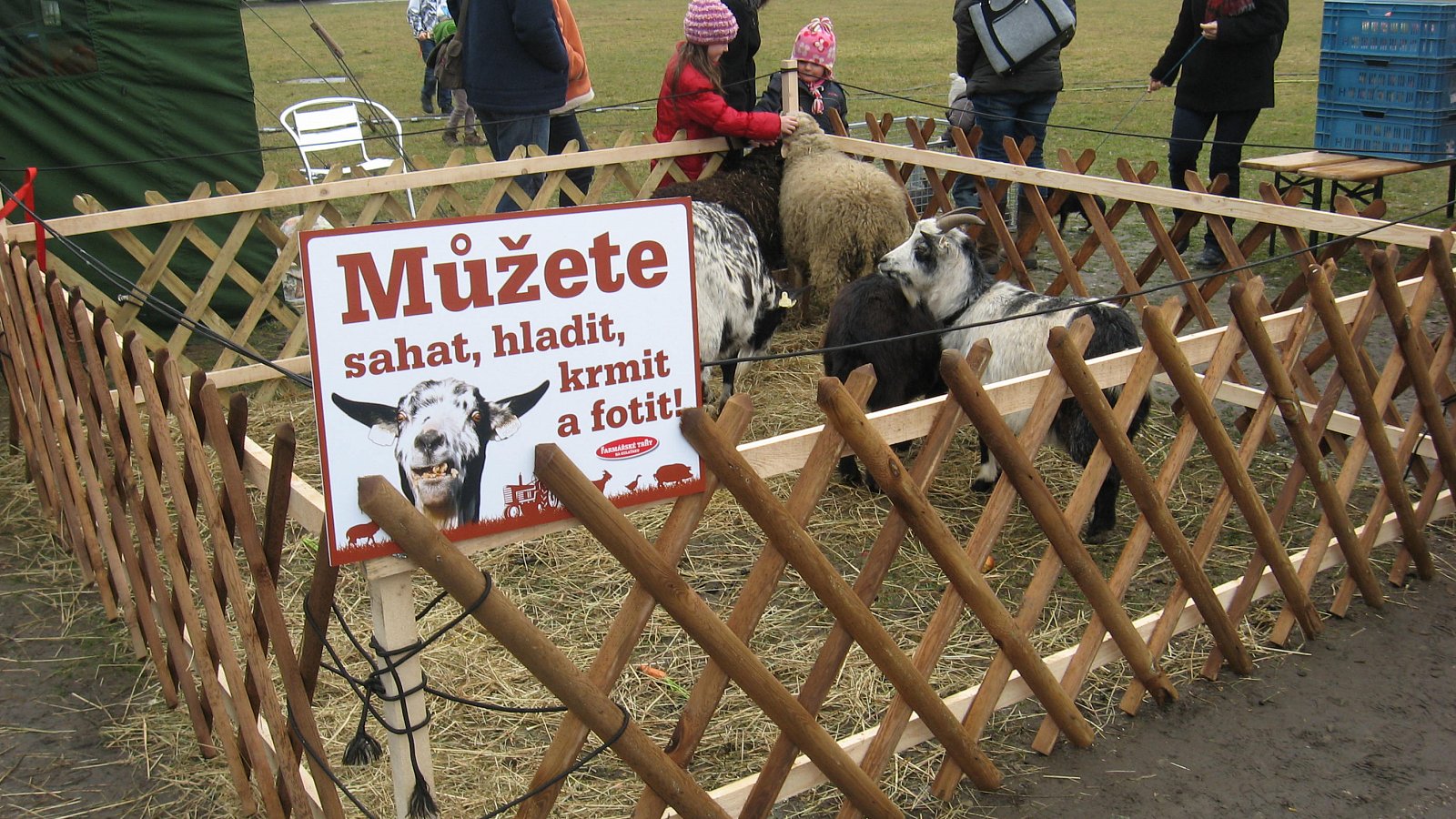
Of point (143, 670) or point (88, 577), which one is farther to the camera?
point (88, 577)

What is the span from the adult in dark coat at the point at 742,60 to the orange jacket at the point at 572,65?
0.86 metres

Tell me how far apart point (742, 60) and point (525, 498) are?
5703 millimetres

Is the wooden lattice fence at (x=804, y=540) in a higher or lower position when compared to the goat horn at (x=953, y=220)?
lower

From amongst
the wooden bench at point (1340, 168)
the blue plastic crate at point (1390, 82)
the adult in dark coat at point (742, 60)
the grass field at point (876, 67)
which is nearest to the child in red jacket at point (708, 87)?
the grass field at point (876, 67)

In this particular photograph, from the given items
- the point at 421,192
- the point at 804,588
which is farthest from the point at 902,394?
the point at 421,192

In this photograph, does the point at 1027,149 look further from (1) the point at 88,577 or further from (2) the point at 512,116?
(1) the point at 88,577

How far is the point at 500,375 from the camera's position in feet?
7.45

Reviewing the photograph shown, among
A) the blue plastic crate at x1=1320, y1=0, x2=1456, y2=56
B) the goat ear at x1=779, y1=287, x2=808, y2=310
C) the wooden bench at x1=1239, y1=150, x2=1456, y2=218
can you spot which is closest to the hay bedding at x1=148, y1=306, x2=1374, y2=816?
the goat ear at x1=779, y1=287, x2=808, y2=310

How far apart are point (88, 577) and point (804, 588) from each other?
2.57 meters

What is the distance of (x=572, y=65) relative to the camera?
7.43m

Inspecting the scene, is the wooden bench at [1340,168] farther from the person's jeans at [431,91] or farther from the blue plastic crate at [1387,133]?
the person's jeans at [431,91]

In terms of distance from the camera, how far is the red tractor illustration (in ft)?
7.59

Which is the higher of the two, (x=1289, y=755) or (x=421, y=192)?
(x=421, y=192)

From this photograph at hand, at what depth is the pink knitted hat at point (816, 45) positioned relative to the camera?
7406mm
